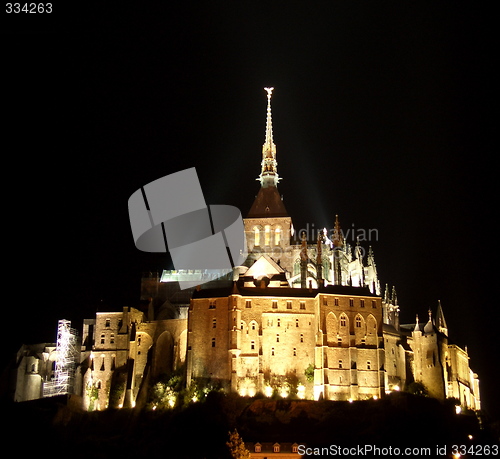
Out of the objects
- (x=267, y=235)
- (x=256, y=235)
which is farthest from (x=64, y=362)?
(x=267, y=235)

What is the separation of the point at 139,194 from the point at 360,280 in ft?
94.0

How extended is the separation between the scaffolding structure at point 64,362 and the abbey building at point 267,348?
37 cm

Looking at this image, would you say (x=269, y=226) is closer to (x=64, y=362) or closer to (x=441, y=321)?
(x=441, y=321)

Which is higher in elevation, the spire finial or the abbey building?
the spire finial

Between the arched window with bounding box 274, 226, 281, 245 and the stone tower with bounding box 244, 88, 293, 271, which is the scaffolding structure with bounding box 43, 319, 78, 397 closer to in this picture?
the stone tower with bounding box 244, 88, 293, 271

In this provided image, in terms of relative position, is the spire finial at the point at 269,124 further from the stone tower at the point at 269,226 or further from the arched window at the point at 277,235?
the arched window at the point at 277,235

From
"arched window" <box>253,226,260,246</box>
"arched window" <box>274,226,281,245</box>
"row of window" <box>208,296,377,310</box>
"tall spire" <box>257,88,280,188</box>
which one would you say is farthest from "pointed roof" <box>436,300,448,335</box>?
"tall spire" <box>257,88,280,188</box>

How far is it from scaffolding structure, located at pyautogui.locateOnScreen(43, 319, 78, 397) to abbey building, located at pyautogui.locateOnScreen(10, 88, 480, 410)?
1.21 feet

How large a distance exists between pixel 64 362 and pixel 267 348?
2168 centimetres

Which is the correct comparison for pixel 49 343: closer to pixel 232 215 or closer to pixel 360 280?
pixel 232 215

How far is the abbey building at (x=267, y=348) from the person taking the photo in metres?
89.1

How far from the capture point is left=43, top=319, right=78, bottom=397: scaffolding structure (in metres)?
95.0

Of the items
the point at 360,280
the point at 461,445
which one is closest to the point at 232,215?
the point at 360,280

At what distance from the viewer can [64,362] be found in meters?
96.8
